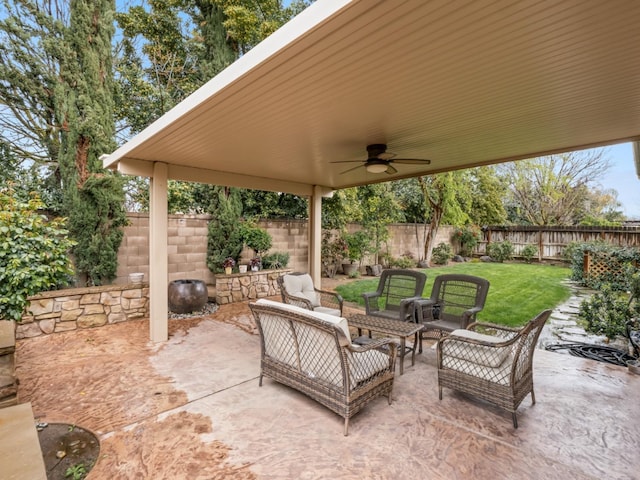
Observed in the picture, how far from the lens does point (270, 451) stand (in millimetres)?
2352

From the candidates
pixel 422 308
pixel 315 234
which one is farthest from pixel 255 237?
pixel 422 308

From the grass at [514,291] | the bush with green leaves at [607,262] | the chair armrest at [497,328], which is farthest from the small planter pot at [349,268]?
the chair armrest at [497,328]

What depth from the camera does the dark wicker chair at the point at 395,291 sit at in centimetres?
466

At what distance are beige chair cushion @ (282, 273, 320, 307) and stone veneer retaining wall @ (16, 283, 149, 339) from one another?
2.80 m

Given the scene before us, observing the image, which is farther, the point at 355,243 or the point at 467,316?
the point at 355,243

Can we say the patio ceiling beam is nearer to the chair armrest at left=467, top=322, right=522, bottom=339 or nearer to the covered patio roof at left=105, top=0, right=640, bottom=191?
the covered patio roof at left=105, top=0, right=640, bottom=191

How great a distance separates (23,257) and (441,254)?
12.7 meters

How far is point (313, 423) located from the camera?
271 cm

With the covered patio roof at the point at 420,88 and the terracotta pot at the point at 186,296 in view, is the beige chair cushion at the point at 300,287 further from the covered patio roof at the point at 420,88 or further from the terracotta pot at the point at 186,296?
the terracotta pot at the point at 186,296

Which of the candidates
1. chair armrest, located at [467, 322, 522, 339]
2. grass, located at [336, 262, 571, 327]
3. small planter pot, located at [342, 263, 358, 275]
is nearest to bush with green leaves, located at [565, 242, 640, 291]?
grass, located at [336, 262, 571, 327]

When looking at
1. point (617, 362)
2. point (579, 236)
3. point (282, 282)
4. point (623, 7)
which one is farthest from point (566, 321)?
point (579, 236)

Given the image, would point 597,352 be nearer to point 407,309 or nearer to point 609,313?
point 609,313

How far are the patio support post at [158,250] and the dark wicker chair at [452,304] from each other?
360cm

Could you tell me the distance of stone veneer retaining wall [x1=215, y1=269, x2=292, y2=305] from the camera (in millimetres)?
6980
